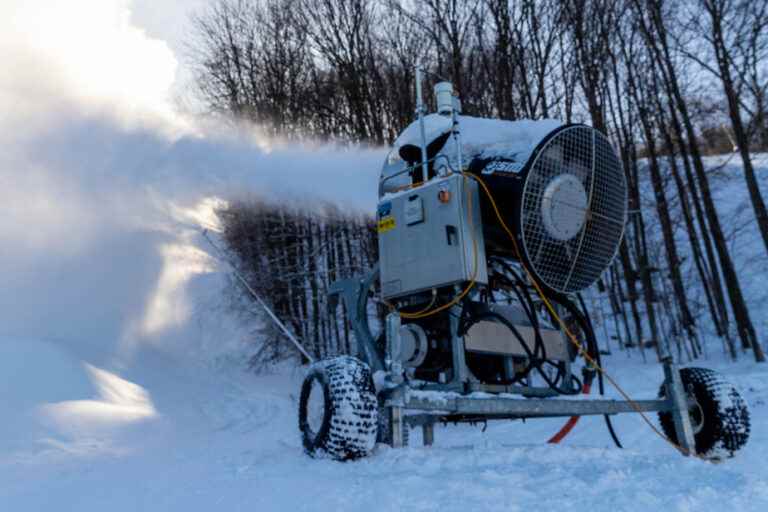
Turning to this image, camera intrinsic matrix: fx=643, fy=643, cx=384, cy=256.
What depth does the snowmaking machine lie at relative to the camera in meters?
3.91

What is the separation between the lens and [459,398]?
3.29 m

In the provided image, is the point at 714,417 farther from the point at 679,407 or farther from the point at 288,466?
the point at 288,466

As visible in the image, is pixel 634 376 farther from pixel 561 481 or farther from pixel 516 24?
pixel 561 481

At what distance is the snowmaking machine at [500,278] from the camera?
3.91 metres

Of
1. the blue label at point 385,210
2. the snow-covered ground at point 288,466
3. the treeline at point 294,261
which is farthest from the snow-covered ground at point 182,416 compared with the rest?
the blue label at point 385,210

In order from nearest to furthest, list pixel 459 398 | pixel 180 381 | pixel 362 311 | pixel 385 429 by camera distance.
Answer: pixel 459 398 → pixel 385 429 → pixel 362 311 → pixel 180 381

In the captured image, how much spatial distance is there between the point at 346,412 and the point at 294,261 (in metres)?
13.2

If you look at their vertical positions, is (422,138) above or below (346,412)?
above

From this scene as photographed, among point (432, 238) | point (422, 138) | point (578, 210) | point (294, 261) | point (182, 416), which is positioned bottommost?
point (182, 416)

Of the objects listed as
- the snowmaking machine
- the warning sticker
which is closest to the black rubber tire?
the snowmaking machine

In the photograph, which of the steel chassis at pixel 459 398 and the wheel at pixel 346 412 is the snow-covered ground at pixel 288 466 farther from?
the steel chassis at pixel 459 398

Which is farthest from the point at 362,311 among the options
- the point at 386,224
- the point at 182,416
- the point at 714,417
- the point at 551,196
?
the point at 182,416

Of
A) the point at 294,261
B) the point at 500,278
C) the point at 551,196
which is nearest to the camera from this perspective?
the point at 551,196

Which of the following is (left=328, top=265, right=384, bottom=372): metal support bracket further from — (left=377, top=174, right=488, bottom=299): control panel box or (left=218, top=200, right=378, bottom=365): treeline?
(left=218, top=200, right=378, bottom=365): treeline
